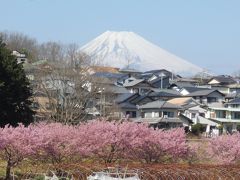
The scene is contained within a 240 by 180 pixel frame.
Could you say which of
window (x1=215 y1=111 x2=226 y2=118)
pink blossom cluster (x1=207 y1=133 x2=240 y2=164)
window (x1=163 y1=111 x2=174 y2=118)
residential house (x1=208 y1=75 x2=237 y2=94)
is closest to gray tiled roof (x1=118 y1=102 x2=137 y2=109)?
window (x1=163 y1=111 x2=174 y2=118)

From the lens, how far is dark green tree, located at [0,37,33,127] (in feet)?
75.9

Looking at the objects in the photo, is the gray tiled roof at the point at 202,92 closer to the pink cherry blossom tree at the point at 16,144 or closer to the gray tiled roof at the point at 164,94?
the gray tiled roof at the point at 164,94

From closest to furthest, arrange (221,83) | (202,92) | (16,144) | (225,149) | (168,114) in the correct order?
(16,144) < (225,149) < (168,114) < (202,92) < (221,83)

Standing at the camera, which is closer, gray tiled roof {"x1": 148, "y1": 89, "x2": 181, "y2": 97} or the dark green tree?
the dark green tree

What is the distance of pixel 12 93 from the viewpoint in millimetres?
23562

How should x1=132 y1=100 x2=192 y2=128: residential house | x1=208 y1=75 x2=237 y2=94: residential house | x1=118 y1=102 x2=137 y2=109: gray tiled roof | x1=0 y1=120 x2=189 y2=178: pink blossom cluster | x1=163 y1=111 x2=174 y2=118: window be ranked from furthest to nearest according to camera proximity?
x1=208 y1=75 x2=237 y2=94: residential house
x1=118 y1=102 x2=137 y2=109: gray tiled roof
x1=163 y1=111 x2=174 y2=118: window
x1=132 y1=100 x2=192 y2=128: residential house
x1=0 y1=120 x2=189 y2=178: pink blossom cluster

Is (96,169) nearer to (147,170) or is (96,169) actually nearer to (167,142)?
(147,170)

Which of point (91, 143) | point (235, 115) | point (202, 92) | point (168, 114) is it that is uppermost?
point (202, 92)

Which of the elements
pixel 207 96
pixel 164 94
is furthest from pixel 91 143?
pixel 207 96

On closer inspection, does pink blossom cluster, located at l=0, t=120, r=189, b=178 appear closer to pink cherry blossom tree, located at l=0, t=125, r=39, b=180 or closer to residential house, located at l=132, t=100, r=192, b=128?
pink cherry blossom tree, located at l=0, t=125, r=39, b=180

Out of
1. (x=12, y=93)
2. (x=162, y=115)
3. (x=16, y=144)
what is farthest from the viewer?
(x=162, y=115)

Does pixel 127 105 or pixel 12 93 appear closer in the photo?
pixel 12 93

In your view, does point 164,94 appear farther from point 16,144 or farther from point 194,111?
point 16,144

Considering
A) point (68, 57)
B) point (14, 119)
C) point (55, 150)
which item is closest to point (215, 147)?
point (55, 150)
